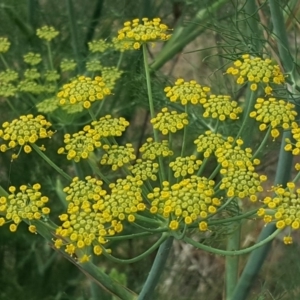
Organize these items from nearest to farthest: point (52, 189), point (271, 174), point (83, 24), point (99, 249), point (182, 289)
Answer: point (99, 249) < point (52, 189) < point (83, 24) < point (182, 289) < point (271, 174)

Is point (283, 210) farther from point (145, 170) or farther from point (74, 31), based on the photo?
point (74, 31)

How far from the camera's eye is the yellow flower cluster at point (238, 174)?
0.74 m

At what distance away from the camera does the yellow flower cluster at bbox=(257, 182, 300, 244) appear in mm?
707

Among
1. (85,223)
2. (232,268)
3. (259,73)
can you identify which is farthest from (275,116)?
(232,268)

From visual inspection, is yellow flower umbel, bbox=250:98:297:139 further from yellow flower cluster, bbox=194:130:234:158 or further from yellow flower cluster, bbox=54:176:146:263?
yellow flower cluster, bbox=54:176:146:263

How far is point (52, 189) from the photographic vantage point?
1478mm

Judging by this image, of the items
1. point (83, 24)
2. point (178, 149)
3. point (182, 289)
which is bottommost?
point (182, 289)

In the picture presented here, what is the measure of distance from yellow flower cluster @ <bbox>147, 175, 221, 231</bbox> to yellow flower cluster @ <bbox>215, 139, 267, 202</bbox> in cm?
2

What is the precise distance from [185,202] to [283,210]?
114mm

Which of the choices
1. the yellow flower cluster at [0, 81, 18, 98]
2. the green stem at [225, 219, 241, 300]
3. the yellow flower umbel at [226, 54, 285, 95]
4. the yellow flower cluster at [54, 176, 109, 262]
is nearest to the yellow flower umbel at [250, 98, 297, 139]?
the yellow flower umbel at [226, 54, 285, 95]

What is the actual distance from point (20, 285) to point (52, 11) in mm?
731

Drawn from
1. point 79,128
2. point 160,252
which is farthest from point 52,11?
point 160,252

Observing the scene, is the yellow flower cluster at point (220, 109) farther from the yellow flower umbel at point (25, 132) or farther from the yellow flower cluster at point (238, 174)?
the yellow flower umbel at point (25, 132)

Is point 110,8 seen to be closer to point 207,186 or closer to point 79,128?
point 79,128
